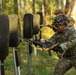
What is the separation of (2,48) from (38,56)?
6239 millimetres

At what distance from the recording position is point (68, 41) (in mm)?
5973

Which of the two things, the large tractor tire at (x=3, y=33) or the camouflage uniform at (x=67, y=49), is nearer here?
the large tractor tire at (x=3, y=33)

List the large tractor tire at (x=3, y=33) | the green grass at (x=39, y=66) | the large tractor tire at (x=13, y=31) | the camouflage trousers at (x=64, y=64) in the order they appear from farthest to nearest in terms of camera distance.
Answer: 1. the green grass at (x=39, y=66)
2. the camouflage trousers at (x=64, y=64)
3. the large tractor tire at (x=13, y=31)
4. the large tractor tire at (x=3, y=33)

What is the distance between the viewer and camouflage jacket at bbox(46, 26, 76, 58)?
19.4 feet

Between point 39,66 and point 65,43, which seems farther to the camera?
point 39,66

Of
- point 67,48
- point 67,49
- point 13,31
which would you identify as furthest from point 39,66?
point 13,31

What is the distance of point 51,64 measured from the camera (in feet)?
32.3

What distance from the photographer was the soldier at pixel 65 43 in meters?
5.95

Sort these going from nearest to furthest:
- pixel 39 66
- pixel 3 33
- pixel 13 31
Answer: pixel 3 33
pixel 13 31
pixel 39 66

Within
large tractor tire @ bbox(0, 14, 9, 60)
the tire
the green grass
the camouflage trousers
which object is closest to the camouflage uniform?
the camouflage trousers

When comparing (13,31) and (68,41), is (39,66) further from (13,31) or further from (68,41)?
(13,31)

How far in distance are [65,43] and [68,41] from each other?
0.09 meters

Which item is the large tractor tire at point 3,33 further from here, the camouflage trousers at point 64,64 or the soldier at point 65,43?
the camouflage trousers at point 64,64

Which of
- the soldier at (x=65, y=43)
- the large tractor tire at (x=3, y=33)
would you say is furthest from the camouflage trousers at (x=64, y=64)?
the large tractor tire at (x=3, y=33)
